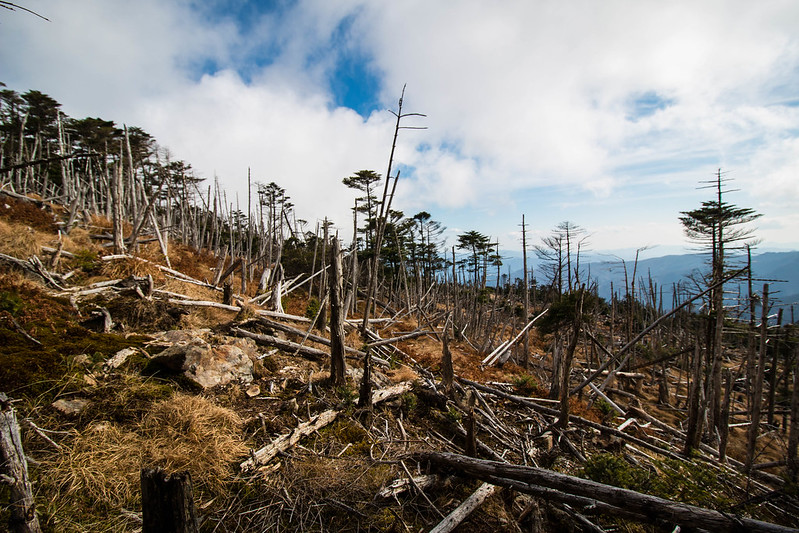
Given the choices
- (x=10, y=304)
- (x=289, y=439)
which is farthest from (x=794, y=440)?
(x=10, y=304)

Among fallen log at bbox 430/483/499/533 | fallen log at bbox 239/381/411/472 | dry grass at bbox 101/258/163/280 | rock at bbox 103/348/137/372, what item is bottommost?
fallen log at bbox 430/483/499/533

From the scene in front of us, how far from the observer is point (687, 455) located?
6.36 metres

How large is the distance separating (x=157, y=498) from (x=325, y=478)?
2.00m

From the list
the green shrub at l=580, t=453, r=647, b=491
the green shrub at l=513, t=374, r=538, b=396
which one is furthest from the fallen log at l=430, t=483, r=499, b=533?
the green shrub at l=513, t=374, r=538, b=396

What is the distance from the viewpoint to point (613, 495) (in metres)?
2.84

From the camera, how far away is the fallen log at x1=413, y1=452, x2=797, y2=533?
2.43 meters

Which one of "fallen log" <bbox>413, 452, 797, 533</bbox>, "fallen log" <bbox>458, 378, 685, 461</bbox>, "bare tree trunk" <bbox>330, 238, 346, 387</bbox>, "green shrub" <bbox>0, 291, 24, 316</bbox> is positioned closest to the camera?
"fallen log" <bbox>413, 452, 797, 533</bbox>

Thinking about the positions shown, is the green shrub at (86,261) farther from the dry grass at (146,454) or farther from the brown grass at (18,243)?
the dry grass at (146,454)

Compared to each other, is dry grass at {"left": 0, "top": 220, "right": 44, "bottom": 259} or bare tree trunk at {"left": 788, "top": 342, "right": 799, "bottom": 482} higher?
dry grass at {"left": 0, "top": 220, "right": 44, "bottom": 259}

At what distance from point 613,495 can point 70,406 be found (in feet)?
18.6

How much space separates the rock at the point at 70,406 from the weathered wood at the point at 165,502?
8.51 feet

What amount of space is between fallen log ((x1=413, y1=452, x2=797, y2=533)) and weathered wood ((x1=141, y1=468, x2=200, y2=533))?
9.01 ft

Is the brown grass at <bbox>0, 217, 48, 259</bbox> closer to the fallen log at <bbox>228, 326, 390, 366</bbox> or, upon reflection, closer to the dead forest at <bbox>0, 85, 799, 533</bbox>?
the dead forest at <bbox>0, 85, 799, 533</bbox>

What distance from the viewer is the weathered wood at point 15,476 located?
2.06 metres
